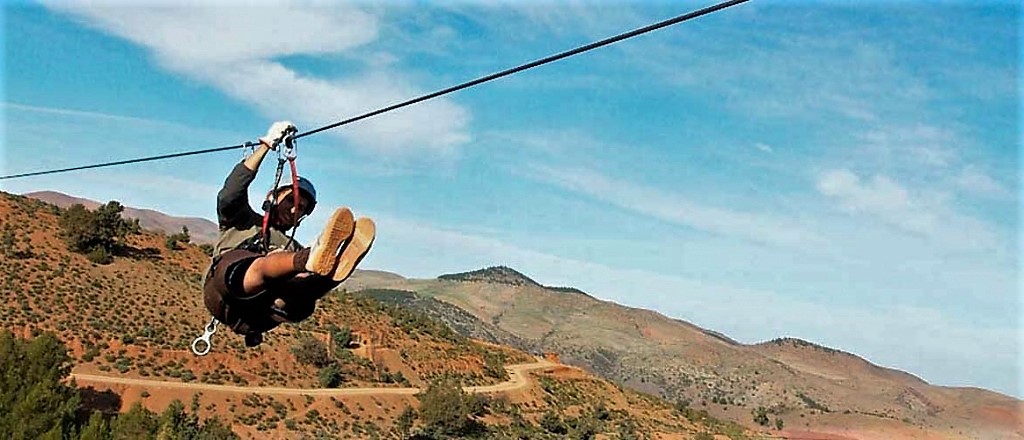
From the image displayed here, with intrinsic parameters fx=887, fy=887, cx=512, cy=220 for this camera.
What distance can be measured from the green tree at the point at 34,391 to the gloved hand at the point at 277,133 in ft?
76.3

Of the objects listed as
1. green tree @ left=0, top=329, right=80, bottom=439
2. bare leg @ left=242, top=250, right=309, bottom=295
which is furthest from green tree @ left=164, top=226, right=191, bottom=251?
bare leg @ left=242, top=250, right=309, bottom=295

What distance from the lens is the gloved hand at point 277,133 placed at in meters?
7.17

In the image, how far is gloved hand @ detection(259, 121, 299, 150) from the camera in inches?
282

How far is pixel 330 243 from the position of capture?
6.29 metres

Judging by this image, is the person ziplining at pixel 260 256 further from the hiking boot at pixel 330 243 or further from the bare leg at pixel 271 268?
the hiking boot at pixel 330 243

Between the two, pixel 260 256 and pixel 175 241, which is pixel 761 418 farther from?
pixel 260 256

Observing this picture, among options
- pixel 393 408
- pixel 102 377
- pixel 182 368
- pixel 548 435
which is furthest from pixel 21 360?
pixel 548 435

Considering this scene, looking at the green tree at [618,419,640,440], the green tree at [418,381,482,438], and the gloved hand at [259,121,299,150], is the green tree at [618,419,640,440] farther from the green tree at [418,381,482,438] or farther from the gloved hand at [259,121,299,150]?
the gloved hand at [259,121,299,150]

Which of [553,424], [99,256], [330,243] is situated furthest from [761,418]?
[330,243]

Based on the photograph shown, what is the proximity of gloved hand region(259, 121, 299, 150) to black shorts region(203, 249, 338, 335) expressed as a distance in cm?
92

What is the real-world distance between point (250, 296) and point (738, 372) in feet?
427

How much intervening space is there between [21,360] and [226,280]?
3271 cm

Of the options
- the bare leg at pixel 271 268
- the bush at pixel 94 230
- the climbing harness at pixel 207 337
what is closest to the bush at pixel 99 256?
the bush at pixel 94 230

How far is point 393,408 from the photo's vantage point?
166ft
